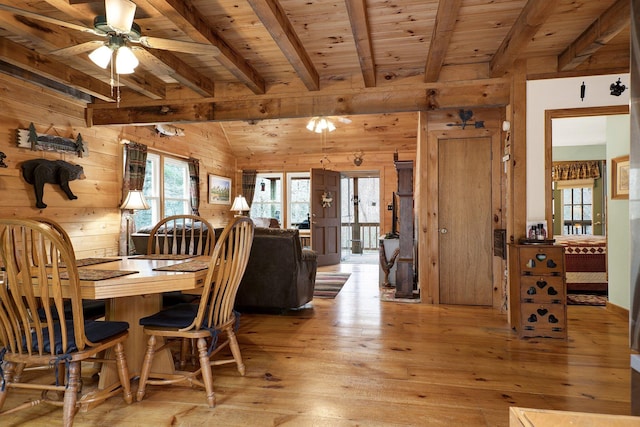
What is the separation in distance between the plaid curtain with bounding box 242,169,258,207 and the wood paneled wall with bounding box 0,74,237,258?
8.72 ft

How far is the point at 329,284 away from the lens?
556 centimetres

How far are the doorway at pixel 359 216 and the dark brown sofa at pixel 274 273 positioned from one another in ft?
21.8

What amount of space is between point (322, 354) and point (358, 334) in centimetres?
55

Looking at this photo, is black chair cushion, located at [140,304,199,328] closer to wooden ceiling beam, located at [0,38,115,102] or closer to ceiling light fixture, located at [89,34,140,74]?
ceiling light fixture, located at [89,34,140,74]

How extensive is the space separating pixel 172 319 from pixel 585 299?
4.79 m

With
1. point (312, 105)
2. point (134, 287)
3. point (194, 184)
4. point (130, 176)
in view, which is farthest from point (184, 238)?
point (194, 184)

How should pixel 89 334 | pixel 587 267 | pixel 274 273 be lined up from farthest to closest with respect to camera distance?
1. pixel 587 267
2. pixel 274 273
3. pixel 89 334

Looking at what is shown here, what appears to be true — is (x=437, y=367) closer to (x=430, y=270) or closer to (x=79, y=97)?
(x=430, y=270)

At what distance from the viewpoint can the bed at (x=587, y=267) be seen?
4.96 meters

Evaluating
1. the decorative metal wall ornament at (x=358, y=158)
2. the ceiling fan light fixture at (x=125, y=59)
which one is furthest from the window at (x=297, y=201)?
the ceiling fan light fixture at (x=125, y=59)

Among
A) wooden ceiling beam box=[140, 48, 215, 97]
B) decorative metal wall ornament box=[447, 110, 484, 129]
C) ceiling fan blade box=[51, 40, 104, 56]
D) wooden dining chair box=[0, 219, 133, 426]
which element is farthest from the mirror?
wooden dining chair box=[0, 219, 133, 426]

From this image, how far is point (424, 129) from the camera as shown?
4.36 meters

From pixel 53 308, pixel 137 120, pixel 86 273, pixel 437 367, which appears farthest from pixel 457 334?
pixel 137 120

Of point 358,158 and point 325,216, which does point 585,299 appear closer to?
point 325,216
